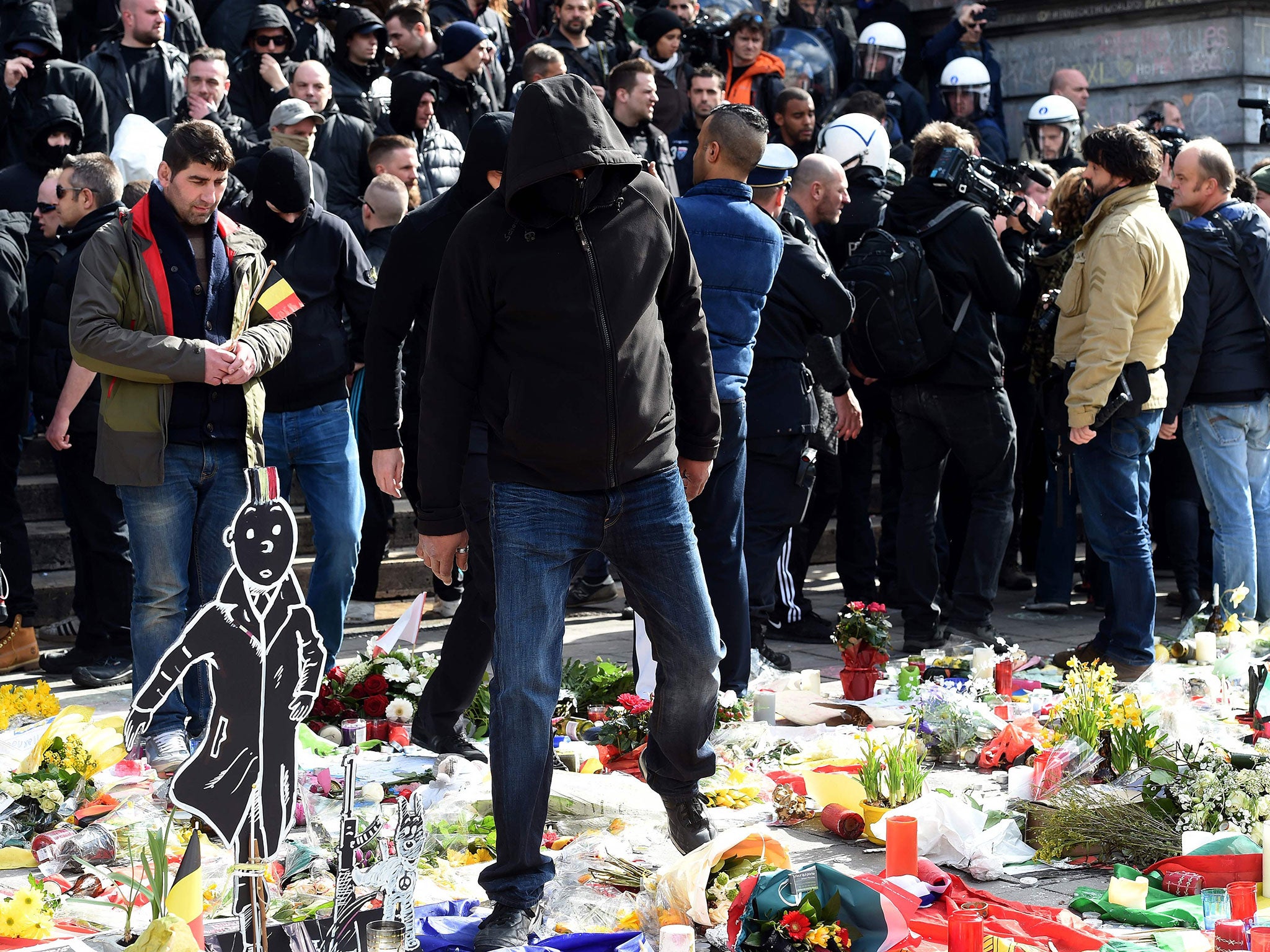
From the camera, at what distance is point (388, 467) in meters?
5.33

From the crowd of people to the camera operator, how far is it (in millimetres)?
16

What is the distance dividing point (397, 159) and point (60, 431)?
2457 mm

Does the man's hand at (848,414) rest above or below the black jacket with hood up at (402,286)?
below

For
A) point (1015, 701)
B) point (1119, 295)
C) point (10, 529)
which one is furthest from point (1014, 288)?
point (10, 529)

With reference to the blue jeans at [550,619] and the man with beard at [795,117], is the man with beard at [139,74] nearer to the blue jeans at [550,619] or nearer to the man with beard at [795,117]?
the man with beard at [795,117]

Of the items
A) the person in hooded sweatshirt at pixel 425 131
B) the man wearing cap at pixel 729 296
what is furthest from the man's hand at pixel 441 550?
the person in hooded sweatshirt at pixel 425 131

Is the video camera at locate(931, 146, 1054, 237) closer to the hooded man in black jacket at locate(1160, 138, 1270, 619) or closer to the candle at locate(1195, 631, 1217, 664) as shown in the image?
the hooded man in black jacket at locate(1160, 138, 1270, 619)

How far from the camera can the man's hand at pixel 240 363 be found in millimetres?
5355

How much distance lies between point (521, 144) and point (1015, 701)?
3.45m

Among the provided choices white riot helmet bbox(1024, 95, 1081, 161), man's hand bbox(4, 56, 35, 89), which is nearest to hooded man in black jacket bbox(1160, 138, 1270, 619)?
white riot helmet bbox(1024, 95, 1081, 161)

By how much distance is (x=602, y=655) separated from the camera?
729cm

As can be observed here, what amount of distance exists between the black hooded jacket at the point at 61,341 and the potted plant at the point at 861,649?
10.3ft

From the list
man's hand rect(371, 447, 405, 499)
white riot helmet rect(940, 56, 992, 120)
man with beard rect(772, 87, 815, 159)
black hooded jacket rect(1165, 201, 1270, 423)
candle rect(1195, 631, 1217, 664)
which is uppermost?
white riot helmet rect(940, 56, 992, 120)

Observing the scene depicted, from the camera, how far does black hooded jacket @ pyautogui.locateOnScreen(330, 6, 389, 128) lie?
9906mm
